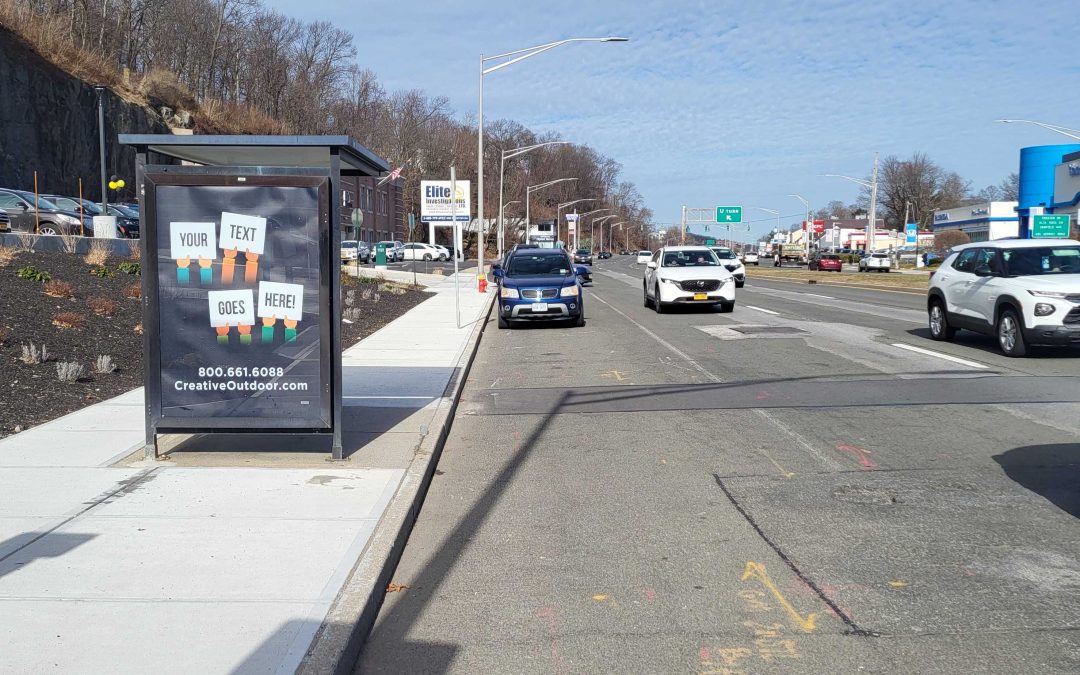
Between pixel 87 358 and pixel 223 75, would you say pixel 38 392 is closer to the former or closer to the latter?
pixel 87 358

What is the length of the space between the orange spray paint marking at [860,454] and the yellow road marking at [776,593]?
2525mm

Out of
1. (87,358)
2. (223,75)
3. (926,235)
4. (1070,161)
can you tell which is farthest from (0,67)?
(926,235)

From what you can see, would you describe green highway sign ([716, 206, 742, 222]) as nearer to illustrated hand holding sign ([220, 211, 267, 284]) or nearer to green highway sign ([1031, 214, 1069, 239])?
green highway sign ([1031, 214, 1069, 239])

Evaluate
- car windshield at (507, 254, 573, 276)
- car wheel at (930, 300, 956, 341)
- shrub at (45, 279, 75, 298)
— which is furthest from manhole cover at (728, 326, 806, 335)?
Result: shrub at (45, 279, 75, 298)

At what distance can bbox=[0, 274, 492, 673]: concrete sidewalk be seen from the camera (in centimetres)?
402

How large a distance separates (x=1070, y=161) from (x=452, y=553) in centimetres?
6213

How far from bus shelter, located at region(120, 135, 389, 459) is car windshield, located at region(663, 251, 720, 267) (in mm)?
17255

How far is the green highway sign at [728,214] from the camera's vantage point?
367 ft

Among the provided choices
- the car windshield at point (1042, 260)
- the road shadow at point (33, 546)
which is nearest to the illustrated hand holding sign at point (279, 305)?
the road shadow at point (33, 546)

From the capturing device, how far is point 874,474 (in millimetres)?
7176

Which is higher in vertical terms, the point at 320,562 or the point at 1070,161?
the point at 1070,161

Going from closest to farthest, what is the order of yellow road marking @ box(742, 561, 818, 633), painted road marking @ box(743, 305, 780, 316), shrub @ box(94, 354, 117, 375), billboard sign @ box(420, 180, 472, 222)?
yellow road marking @ box(742, 561, 818, 633)
shrub @ box(94, 354, 117, 375)
painted road marking @ box(743, 305, 780, 316)
billboard sign @ box(420, 180, 472, 222)

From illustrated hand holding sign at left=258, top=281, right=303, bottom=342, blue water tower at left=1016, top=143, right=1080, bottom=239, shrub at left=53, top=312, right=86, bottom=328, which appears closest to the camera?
illustrated hand holding sign at left=258, top=281, right=303, bottom=342

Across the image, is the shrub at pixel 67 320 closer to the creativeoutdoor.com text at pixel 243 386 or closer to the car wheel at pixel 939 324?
the creativeoutdoor.com text at pixel 243 386
